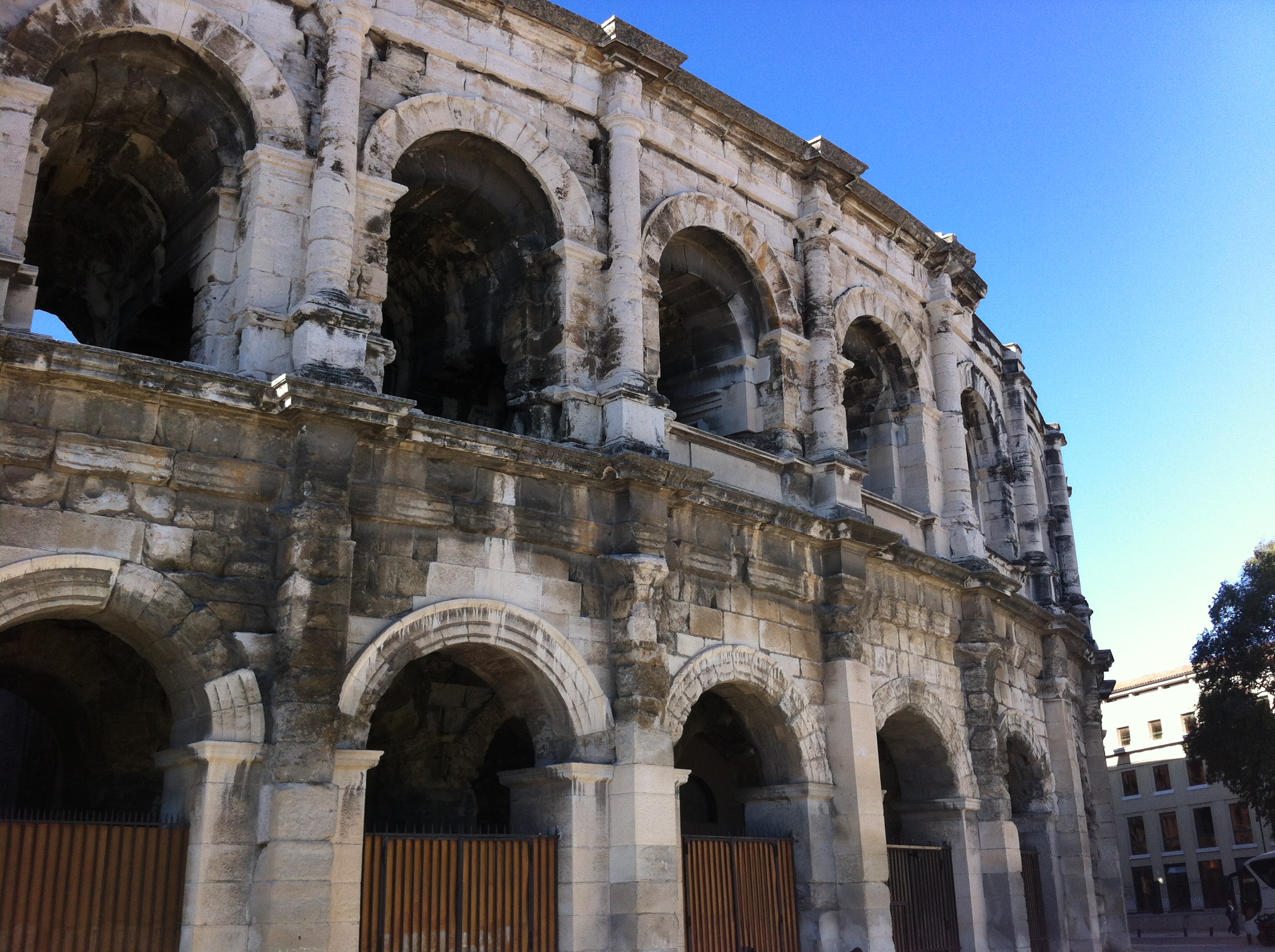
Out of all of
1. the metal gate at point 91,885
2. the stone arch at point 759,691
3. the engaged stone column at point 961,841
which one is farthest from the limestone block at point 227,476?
the engaged stone column at point 961,841

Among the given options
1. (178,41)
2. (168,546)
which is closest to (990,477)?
(178,41)

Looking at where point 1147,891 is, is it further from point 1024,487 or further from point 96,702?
point 96,702

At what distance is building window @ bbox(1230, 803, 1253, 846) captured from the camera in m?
33.6

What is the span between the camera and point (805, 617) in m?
10.8

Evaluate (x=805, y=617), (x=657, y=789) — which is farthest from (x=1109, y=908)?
(x=657, y=789)

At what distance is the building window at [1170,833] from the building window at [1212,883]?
950 mm

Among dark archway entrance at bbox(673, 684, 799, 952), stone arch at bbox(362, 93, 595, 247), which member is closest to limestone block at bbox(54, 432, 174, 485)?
stone arch at bbox(362, 93, 595, 247)

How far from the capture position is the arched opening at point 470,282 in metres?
10.0

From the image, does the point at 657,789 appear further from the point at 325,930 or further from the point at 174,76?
the point at 174,76

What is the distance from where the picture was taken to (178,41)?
8.52m

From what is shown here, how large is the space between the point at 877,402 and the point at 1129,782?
29.4 m

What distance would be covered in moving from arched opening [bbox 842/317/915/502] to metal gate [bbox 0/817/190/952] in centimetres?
873

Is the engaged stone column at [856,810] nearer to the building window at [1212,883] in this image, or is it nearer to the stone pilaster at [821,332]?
the stone pilaster at [821,332]

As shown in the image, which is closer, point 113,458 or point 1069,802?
point 113,458
